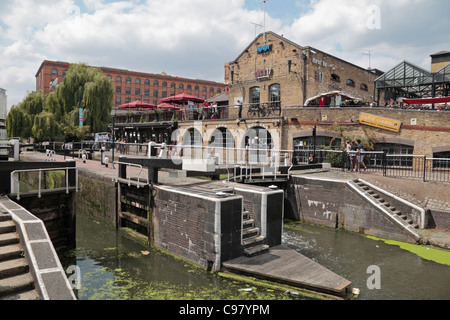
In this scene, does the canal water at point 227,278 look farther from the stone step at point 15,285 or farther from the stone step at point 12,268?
the stone step at point 15,285

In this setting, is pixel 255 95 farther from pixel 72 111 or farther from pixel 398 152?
pixel 72 111

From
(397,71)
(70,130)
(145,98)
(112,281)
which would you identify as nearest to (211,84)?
Result: (145,98)

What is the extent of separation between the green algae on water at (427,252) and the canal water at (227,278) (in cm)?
10

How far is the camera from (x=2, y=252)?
6.00 metres

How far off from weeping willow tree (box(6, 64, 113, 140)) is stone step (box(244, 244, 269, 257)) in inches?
1047

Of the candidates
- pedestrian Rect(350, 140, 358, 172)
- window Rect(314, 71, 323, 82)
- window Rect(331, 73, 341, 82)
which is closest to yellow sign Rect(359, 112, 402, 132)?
pedestrian Rect(350, 140, 358, 172)

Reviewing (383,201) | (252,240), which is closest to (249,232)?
(252,240)

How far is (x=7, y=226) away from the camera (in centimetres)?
678

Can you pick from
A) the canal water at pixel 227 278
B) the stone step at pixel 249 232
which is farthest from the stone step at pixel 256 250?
the canal water at pixel 227 278

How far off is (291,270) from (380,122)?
13.7m

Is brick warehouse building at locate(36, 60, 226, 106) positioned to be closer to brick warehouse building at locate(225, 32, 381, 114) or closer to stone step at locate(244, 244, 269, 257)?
brick warehouse building at locate(225, 32, 381, 114)

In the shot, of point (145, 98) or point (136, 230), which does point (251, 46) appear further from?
point (145, 98)

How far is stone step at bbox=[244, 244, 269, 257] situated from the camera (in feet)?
29.5
